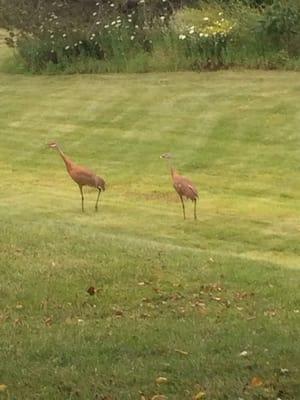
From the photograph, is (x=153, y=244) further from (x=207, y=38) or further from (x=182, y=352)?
(x=207, y=38)

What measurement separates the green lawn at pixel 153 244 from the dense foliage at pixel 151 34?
82cm

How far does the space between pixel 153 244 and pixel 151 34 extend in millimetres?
16600

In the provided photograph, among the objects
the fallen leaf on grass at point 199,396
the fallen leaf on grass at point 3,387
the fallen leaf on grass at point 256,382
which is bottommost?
the fallen leaf on grass at point 256,382

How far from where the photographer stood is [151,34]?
85.6 ft

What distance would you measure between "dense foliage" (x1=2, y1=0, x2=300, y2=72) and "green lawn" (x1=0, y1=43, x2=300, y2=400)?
2.69 feet

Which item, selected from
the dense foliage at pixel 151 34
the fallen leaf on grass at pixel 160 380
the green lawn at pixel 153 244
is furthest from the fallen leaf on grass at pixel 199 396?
the dense foliage at pixel 151 34

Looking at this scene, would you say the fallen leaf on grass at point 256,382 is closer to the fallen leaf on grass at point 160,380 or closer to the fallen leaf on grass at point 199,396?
the fallen leaf on grass at point 199,396

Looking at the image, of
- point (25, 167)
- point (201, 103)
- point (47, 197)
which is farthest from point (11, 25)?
point (47, 197)

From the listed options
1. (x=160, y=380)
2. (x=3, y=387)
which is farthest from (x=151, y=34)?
(x=3, y=387)

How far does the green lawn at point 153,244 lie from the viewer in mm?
5586

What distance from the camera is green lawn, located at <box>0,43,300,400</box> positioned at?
5.59 meters

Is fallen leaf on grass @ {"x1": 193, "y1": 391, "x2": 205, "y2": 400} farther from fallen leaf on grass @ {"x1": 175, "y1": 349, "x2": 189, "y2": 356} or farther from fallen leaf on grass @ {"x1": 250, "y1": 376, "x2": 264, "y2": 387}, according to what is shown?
fallen leaf on grass @ {"x1": 175, "y1": 349, "x2": 189, "y2": 356}

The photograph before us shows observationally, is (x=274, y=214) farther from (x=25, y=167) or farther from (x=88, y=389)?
(x=88, y=389)

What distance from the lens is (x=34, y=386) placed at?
207 inches
